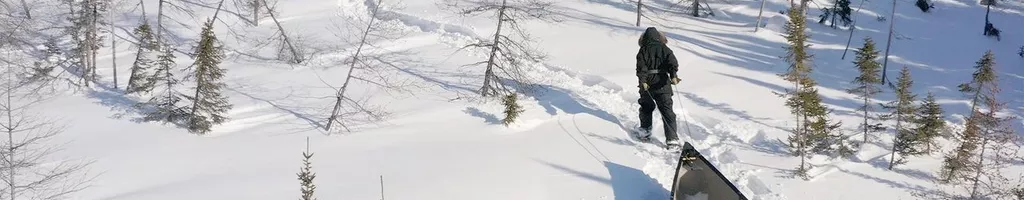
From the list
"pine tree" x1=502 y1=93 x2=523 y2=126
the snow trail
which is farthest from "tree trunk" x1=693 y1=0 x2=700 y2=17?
"pine tree" x1=502 y1=93 x2=523 y2=126

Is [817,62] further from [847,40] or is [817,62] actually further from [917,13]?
[917,13]

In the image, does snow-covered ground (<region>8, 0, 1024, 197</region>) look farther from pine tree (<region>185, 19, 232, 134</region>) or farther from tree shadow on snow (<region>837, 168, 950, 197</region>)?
pine tree (<region>185, 19, 232, 134</region>)

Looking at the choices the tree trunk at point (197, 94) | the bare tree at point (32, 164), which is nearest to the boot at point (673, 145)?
the tree trunk at point (197, 94)

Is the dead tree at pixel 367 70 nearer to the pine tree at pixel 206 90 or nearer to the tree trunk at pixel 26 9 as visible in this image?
the pine tree at pixel 206 90

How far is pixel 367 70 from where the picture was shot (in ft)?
55.2

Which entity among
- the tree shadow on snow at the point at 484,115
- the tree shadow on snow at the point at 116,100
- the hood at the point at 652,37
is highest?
the hood at the point at 652,37

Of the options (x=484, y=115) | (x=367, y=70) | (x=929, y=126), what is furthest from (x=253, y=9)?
(x=929, y=126)

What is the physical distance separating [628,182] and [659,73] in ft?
7.13

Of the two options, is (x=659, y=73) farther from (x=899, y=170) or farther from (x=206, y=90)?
(x=206, y=90)

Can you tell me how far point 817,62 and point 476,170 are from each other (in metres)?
16.4

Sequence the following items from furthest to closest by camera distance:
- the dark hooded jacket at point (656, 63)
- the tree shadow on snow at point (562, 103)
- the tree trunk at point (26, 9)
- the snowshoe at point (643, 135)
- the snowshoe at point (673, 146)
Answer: the tree trunk at point (26, 9) < the tree shadow on snow at point (562, 103) < the snowshoe at point (643, 135) < the snowshoe at point (673, 146) < the dark hooded jacket at point (656, 63)

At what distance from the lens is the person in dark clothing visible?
1113 cm

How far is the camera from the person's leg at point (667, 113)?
11.2 m

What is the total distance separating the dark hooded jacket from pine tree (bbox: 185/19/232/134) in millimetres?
7583
